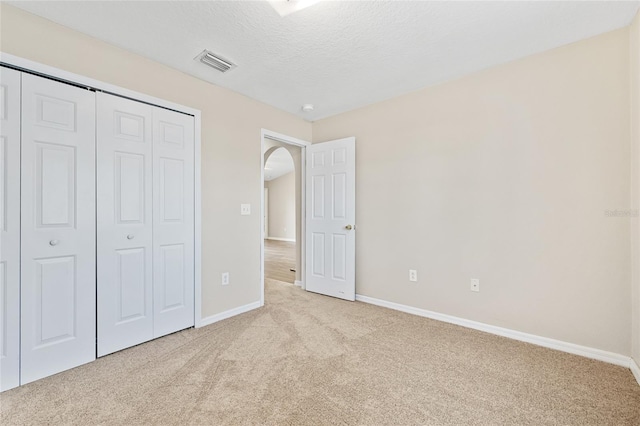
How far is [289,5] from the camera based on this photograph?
1739 millimetres

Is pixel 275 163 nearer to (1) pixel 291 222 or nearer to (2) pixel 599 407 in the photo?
(1) pixel 291 222

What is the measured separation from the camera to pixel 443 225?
9.18 feet

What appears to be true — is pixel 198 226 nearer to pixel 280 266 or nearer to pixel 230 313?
pixel 230 313

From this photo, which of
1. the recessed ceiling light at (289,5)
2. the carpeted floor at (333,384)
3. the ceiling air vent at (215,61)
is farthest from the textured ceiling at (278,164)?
the carpeted floor at (333,384)

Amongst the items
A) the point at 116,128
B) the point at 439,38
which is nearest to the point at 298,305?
the point at 116,128

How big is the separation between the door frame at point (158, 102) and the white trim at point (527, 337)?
2062 mm

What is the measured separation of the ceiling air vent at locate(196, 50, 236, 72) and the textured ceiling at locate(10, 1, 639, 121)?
6 cm

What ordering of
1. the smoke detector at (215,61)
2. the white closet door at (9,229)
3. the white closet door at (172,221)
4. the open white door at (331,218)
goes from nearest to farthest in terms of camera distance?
the white closet door at (9,229) → the smoke detector at (215,61) → the white closet door at (172,221) → the open white door at (331,218)

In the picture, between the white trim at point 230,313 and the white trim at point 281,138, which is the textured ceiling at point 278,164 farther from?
the white trim at point 230,313

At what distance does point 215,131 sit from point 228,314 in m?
1.92

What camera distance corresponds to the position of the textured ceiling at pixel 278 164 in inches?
329

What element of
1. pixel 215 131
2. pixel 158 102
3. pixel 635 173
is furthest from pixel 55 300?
pixel 635 173

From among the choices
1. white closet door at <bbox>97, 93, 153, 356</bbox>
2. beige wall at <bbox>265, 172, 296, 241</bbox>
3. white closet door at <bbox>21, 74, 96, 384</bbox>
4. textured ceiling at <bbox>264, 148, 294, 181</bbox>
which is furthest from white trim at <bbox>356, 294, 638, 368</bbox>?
beige wall at <bbox>265, 172, 296, 241</bbox>

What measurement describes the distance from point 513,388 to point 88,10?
364 centimetres
